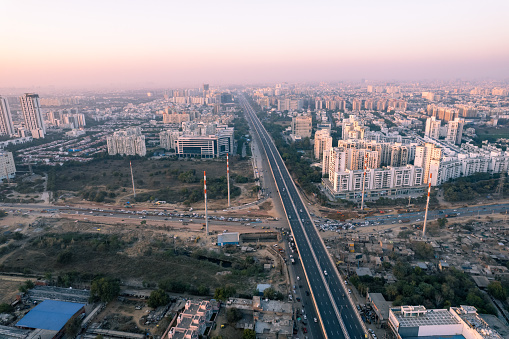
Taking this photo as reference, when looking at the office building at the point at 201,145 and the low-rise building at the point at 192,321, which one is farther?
the office building at the point at 201,145

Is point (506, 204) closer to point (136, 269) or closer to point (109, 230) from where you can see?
point (136, 269)

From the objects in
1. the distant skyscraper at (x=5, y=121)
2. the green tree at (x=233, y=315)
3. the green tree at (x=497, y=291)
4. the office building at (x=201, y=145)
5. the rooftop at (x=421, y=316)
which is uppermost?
the distant skyscraper at (x=5, y=121)

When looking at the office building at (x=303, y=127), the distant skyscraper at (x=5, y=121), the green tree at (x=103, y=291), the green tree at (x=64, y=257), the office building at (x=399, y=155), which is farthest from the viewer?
the distant skyscraper at (x=5, y=121)

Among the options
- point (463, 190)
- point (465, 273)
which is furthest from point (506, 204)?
point (465, 273)

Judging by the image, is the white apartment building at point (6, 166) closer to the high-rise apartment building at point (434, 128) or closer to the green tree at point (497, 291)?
the green tree at point (497, 291)

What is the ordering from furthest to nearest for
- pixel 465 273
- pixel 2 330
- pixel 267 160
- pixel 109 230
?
1. pixel 267 160
2. pixel 109 230
3. pixel 465 273
4. pixel 2 330

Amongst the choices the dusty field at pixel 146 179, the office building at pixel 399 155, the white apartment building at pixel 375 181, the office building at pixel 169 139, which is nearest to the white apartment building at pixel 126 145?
the dusty field at pixel 146 179
